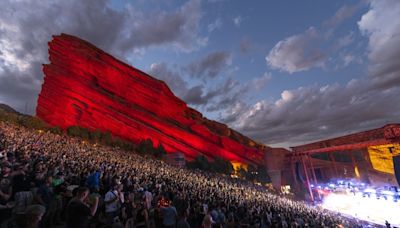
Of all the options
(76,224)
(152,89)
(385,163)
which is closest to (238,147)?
(152,89)

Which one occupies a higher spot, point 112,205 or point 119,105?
point 119,105

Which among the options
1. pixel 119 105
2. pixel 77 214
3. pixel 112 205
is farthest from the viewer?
pixel 119 105

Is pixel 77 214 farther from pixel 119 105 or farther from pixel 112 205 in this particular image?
pixel 119 105

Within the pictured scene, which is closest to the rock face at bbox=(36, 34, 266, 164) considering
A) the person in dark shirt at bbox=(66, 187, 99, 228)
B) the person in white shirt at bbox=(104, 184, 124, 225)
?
the person in white shirt at bbox=(104, 184, 124, 225)

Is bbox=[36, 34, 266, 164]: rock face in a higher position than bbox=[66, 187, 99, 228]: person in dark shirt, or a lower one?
higher

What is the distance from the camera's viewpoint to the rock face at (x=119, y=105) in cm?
6950

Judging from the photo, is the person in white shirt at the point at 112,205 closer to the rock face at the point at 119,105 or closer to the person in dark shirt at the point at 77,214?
the person in dark shirt at the point at 77,214

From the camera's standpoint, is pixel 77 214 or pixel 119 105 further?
pixel 119 105

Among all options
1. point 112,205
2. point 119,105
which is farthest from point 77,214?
point 119,105

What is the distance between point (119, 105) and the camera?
2940 inches

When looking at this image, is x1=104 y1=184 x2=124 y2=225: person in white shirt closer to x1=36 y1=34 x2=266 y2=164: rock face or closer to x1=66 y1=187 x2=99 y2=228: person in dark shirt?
x1=66 y1=187 x2=99 y2=228: person in dark shirt

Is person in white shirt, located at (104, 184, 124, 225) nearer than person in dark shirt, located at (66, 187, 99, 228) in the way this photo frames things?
No

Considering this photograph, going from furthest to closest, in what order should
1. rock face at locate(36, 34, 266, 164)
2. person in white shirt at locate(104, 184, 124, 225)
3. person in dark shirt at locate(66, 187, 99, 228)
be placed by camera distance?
rock face at locate(36, 34, 266, 164) → person in white shirt at locate(104, 184, 124, 225) → person in dark shirt at locate(66, 187, 99, 228)

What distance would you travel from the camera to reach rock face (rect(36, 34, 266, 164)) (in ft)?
228
